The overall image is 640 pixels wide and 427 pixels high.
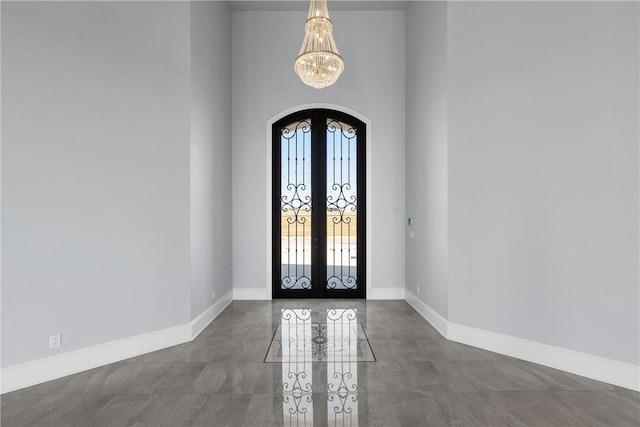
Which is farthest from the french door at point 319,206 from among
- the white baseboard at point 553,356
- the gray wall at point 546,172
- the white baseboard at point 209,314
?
the white baseboard at point 553,356

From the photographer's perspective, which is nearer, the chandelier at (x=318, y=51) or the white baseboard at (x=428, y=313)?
the chandelier at (x=318, y=51)

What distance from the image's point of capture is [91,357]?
3.33 meters

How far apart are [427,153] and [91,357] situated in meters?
4.29

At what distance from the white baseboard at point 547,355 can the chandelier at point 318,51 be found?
3.06m

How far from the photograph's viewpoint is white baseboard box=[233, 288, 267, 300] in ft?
19.7

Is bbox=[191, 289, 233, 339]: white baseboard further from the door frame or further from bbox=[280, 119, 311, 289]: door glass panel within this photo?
bbox=[280, 119, 311, 289]: door glass panel

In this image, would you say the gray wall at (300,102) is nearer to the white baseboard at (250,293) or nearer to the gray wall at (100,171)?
the white baseboard at (250,293)

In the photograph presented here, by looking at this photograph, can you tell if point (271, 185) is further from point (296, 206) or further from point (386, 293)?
point (386, 293)

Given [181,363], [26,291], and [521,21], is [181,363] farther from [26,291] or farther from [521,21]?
[521,21]

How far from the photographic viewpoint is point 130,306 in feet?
11.8

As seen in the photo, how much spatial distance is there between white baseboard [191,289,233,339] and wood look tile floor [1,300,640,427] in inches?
12.8

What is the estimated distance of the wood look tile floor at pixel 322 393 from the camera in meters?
2.46

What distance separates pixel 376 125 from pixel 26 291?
4.93 meters

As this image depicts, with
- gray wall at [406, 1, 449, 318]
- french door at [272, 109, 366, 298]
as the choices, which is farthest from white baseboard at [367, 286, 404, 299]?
gray wall at [406, 1, 449, 318]
